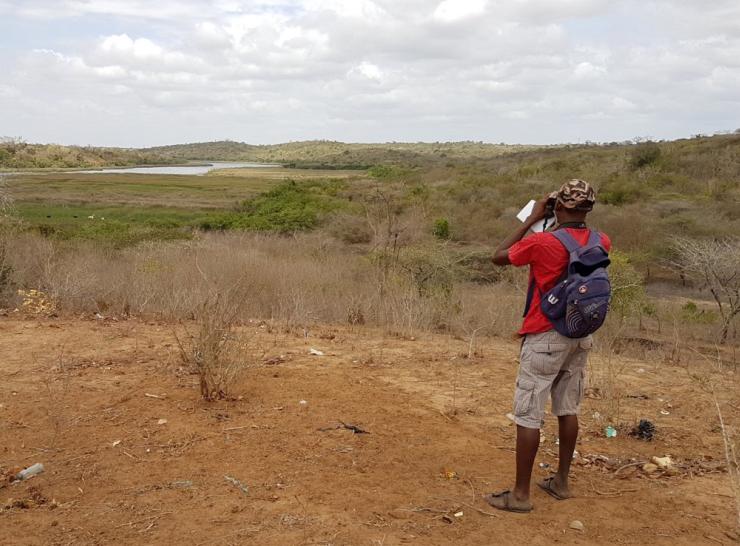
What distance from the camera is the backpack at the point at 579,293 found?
323 cm

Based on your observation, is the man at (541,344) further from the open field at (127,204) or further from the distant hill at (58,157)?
the distant hill at (58,157)

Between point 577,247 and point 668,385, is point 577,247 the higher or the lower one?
the higher one

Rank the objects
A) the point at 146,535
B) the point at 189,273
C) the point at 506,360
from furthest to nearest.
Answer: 1. the point at 189,273
2. the point at 506,360
3. the point at 146,535

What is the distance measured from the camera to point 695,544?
10.8ft

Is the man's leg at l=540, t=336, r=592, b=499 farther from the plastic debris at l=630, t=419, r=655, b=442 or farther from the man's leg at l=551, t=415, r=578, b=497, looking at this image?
the plastic debris at l=630, t=419, r=655, b=442

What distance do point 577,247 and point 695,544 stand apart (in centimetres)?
151

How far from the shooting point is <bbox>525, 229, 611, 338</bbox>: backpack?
3227mm

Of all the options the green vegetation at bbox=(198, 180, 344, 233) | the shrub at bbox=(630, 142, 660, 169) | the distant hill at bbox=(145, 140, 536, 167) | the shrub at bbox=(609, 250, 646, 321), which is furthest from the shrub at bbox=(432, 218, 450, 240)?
the distant hill at bbox=(145, 140, 536, 167)

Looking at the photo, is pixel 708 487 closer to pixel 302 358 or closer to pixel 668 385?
pixel 668 385

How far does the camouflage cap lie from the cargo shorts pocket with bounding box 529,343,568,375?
684mm

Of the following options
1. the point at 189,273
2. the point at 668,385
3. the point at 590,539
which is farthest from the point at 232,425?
the point at 189,273

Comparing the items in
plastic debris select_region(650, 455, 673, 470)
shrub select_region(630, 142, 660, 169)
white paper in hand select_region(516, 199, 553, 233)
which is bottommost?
plastic debris select_region(650, 455, 673, 470)

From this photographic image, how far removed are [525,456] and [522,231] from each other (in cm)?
113

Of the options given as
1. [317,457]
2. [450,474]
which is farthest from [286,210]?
[450,474]
